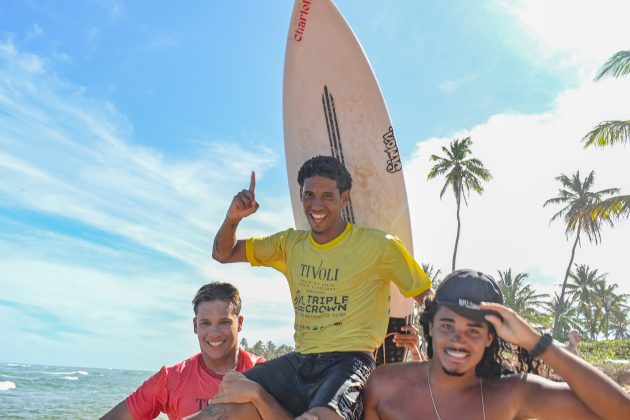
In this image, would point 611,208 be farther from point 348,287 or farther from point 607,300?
point 607,300

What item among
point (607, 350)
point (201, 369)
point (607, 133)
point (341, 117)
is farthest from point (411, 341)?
point (607, 350)

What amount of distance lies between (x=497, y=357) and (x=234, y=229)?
1.62 metres

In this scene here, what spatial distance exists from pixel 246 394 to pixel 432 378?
0.89 metres

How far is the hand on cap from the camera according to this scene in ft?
7.62

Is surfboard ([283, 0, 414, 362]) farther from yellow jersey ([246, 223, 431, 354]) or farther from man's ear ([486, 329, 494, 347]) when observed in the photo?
man's ear ([486, 329, 494, 347])

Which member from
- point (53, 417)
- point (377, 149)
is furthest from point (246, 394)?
point (53, 417)

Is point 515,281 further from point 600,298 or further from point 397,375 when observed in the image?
point 397,375

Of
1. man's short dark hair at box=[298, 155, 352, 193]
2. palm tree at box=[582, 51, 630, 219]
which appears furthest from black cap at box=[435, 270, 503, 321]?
palm tree at box=[582, 51, 630, 219]

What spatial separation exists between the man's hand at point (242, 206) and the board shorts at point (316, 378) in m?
0.89

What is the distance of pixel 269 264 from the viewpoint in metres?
3.25

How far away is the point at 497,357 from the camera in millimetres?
2580

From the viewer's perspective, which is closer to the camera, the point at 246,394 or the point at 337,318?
the point at 246,394

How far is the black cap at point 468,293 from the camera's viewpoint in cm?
246

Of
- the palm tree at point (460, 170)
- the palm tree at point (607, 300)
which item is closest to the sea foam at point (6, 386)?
the palm tree at point (460, 170)
